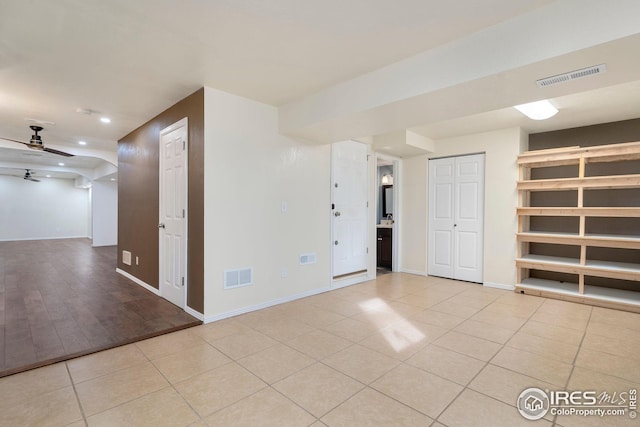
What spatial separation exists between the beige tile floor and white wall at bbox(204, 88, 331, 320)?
48cm

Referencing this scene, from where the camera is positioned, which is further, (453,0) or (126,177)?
(126,177)

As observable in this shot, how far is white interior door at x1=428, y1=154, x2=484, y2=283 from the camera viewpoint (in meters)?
4.98

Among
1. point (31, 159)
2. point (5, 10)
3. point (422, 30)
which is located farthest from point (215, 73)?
point (31, 159)

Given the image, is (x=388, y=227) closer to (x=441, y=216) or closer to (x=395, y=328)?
(x=441, y=216)

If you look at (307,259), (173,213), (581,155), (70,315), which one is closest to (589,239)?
(581,155)

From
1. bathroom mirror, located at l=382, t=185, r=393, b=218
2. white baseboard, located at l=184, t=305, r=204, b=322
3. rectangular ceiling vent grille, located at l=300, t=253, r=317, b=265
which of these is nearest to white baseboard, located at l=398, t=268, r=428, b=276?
bathroom mirror, located at l=382, t=185, r=393, b=218

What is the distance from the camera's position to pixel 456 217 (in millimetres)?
5219

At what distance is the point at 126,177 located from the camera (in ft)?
17.2

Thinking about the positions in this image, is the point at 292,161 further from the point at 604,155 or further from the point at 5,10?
the point at 604,155

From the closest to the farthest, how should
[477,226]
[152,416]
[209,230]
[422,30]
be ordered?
[152,416], [422,30], [209,230], [477,226]

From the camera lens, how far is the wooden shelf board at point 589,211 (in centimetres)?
366

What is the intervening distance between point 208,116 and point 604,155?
15.8 ft

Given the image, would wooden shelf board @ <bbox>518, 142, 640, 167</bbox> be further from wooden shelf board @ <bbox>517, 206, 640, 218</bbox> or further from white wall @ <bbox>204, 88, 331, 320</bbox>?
white wall @ <bbox>204, 88, 331, 320</bbox>

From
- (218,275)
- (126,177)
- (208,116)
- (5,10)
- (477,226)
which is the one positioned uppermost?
(5,10)
